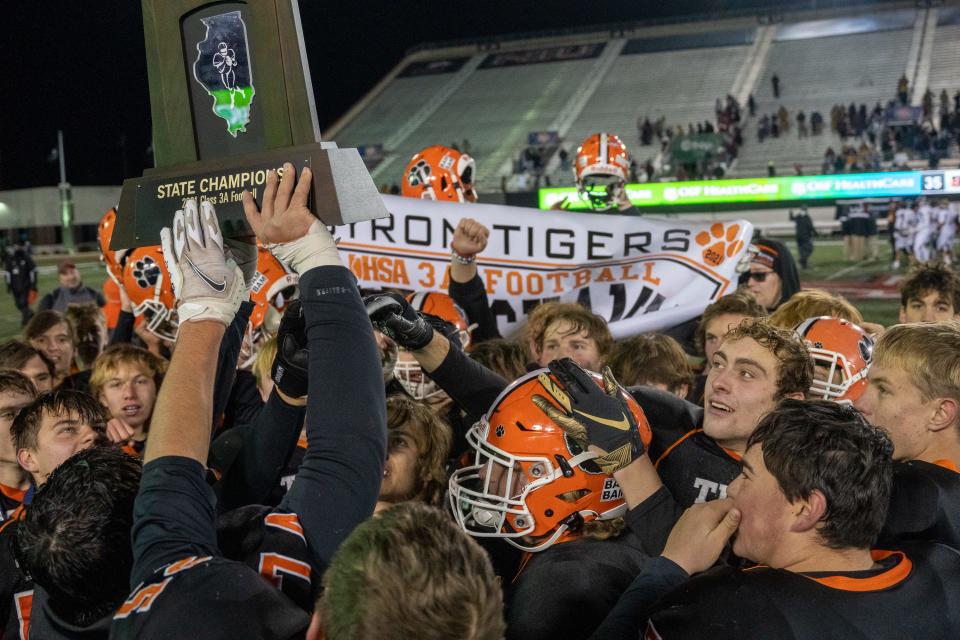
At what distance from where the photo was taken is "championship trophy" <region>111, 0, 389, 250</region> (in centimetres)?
218

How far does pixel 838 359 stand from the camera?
359 centimetres

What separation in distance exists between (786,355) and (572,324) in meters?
1.51

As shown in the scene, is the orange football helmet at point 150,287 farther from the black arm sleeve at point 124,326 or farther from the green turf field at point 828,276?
the green turf field at point 828,276

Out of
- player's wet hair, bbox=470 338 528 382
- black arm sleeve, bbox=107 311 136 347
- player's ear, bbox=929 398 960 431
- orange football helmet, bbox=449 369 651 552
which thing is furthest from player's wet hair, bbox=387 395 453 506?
black arm sleeve, bbox=107 311 136 347

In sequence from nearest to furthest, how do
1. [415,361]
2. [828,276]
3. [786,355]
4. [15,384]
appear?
[786,355] < [15,384] < [415,361] < [828,276]

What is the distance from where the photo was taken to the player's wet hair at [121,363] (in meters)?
4.62

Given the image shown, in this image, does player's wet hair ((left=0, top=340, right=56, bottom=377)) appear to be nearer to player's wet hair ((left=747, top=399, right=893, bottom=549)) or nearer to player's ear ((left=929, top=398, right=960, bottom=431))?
player's wet hair ((left=747, top=399, right=893, bottom=549))

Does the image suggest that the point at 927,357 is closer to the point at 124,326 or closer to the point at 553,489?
the point at 553,489

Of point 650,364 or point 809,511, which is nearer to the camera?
point 809,511

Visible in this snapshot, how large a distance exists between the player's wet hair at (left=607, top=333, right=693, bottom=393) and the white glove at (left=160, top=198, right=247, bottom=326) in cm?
240

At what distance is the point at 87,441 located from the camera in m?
3.53

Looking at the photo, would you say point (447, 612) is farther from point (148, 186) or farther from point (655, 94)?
point (655, 94)

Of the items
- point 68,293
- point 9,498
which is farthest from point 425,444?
point 68,293

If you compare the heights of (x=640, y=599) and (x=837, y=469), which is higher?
(x=837, y=469)
